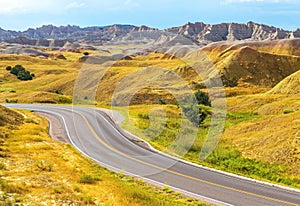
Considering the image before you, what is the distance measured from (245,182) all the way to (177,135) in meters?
17.0

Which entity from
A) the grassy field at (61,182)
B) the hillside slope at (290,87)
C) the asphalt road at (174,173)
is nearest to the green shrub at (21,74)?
the hillside slope at (290,87)

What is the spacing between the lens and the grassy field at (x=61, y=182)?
16.3 meters

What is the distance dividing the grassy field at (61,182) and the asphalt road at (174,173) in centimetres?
142

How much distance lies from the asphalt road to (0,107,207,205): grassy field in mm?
1424

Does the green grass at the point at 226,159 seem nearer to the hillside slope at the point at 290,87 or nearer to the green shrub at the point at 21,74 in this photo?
the hillside slope at the point at 290,87

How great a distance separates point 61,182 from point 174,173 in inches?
348

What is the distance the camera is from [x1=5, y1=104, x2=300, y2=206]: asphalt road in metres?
20.5

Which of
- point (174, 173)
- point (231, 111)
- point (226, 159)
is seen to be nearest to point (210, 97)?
point (231, 111)

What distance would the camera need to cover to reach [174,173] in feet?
81.4

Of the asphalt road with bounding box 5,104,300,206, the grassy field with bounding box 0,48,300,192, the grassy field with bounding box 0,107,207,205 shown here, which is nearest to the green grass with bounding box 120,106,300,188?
the grassy field with bounding box 0,48,300,192

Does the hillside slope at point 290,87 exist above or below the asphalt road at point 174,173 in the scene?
above

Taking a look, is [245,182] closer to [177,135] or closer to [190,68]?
[177,135]

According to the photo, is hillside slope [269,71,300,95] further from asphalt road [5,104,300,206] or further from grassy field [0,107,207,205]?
grassy field [0,107,207,205]

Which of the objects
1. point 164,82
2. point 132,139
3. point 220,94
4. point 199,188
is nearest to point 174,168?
point 199,188
